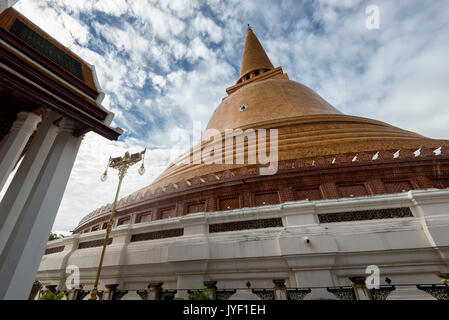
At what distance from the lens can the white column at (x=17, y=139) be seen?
491 cm

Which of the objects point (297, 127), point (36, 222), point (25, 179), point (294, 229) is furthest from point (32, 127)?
point (297, 127)

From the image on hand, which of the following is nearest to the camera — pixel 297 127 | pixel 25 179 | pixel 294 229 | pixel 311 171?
pixel 25 179

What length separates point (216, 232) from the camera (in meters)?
7.28

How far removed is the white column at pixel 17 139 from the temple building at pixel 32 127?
0.05ft

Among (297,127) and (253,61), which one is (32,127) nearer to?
(297,127)

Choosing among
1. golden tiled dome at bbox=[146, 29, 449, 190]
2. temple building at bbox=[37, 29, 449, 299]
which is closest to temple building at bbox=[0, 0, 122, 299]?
temple building at bbox=[37, 29, 449, 299]

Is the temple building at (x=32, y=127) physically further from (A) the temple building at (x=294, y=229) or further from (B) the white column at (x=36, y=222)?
(A) the temple building at (x=294, y=229)

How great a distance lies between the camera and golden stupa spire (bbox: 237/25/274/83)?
32.2 m

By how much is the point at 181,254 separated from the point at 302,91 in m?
18.9

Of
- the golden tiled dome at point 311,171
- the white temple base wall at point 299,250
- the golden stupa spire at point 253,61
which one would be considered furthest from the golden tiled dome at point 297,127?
the golden stupa spire at point 253,61

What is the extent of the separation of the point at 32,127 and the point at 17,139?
434mm

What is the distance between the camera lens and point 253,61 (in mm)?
33438

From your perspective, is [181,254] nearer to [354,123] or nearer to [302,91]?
[354,123]
